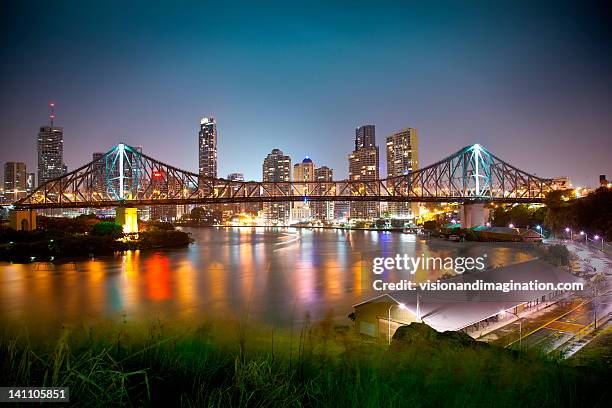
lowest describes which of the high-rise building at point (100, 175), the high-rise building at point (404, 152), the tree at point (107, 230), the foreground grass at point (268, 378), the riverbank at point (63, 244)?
the riverbank at point (63, 244)

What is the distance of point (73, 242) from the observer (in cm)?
3938

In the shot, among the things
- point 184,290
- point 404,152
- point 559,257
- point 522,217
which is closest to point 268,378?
point 184,290

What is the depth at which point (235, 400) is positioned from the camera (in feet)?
9.03

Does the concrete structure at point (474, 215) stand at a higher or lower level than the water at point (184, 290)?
higher

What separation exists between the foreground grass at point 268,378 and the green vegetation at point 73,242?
38809 millimetres

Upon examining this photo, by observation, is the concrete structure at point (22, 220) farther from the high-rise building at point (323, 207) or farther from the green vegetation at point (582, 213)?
the high-rise building at point (323, 207)

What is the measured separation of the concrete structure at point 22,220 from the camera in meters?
52.4

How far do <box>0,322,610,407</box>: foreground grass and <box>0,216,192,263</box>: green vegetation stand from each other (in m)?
38.8

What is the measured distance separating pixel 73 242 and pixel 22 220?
20228 mm

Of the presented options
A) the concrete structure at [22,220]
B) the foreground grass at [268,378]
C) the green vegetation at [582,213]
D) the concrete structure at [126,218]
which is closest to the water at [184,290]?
the green vegetation at [582,213]

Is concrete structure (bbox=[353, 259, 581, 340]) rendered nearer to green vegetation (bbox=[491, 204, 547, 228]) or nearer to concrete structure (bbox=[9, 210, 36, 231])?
green vegetation (bbox=[491, 204, 547, 228])

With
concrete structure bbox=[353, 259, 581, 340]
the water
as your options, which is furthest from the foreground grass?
the water

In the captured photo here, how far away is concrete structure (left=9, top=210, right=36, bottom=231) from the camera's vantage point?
172 feet

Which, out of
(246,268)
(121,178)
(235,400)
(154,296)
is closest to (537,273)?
(235,400)
